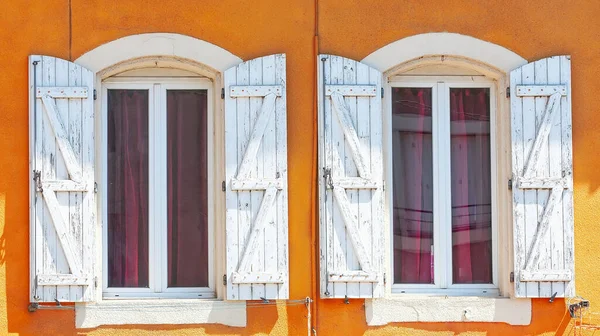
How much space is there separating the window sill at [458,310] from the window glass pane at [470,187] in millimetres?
239

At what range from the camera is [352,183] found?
7.77 metres

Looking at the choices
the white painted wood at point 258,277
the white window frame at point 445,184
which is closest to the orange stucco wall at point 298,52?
the white painted wood at point 258,277

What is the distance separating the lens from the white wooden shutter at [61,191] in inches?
304

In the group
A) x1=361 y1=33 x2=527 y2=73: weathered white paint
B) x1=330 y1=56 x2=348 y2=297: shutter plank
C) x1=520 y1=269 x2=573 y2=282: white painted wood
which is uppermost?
x1=361 y1=33 x2=527 y2=73: weathered white paint

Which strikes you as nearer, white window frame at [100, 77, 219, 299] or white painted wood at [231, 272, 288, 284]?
white painted wood at [231, 272, 288, 284]

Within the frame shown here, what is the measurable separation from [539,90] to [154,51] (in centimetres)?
256

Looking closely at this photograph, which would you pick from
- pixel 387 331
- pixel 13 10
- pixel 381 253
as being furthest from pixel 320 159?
pixel 13 10

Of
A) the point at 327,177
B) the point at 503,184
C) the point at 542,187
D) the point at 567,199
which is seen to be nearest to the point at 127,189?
the point at 327,177

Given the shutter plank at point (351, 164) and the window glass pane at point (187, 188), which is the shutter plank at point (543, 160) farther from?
the window glass pane at point (187, 188)

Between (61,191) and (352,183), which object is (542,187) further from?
(61,191)

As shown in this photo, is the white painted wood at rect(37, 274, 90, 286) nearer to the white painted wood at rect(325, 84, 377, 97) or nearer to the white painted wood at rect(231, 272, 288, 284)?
the white painted wood at rect(231, 272, 288, 284)

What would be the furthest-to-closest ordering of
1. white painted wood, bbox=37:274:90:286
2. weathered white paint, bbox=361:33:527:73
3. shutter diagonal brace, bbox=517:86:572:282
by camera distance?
weathered white paint, bbox=361:33:527:73, shutter diagonal brace, bbox=517:86:572:282, white painted wood, bbox=37:274:90:286

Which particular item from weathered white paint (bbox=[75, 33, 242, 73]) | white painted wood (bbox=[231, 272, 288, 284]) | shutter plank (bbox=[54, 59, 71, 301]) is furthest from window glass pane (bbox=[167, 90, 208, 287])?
shutter plank (bbox=[54, 59, 71, 301])

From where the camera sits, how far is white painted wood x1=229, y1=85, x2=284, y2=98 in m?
7.79
